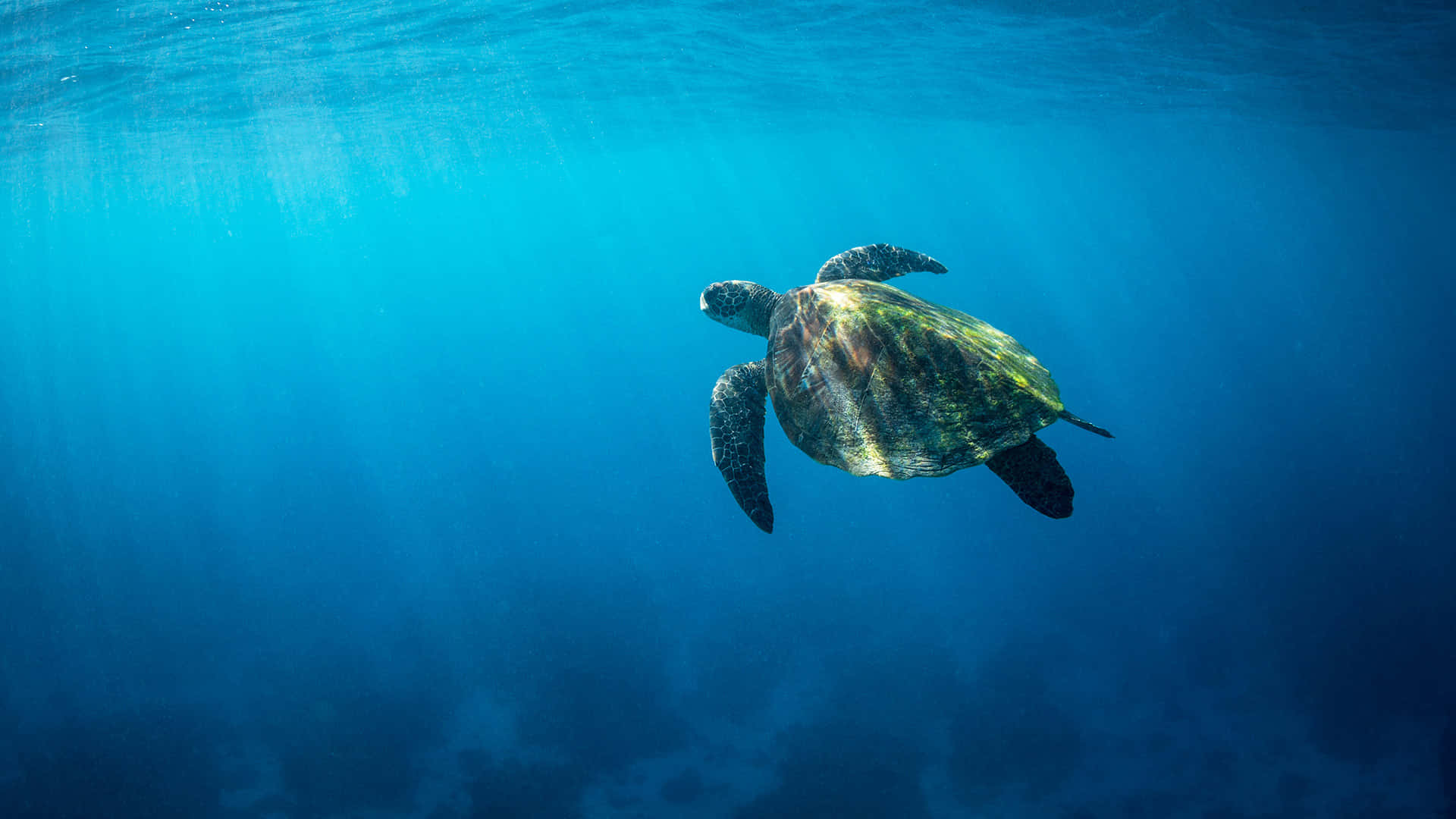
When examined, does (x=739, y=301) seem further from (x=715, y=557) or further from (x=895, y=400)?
(x=715, y=557)

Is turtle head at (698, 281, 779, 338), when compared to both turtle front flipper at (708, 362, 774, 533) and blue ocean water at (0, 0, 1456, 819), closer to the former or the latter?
turtle front flipper at (708, 362, 774, 533)

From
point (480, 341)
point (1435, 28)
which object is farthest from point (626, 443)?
point (480, 341)

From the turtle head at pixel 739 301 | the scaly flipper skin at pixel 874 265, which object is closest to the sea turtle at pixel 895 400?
the turtle head at pixel 739 301

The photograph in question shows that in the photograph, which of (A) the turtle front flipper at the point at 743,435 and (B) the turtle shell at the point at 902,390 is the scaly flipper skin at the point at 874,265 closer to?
(A) the turtle front flipper at the point at 743,435

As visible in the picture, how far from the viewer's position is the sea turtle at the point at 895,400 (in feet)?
13.9

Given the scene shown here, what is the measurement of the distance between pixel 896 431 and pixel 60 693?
2029 cm

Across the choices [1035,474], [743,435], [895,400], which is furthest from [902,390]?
[743,435]

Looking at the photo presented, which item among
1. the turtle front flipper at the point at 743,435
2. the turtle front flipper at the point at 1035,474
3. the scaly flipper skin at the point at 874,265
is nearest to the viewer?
the turtle front flipper at the point at 1035,474

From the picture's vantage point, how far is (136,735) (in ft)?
44.3

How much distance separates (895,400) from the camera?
14.4 feet

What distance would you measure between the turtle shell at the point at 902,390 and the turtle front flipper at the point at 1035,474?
0.22m

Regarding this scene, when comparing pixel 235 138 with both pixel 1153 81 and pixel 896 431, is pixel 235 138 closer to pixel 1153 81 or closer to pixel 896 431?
pixel 896 431

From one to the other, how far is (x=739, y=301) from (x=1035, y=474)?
3352mm

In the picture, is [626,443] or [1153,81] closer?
[1153,81]
